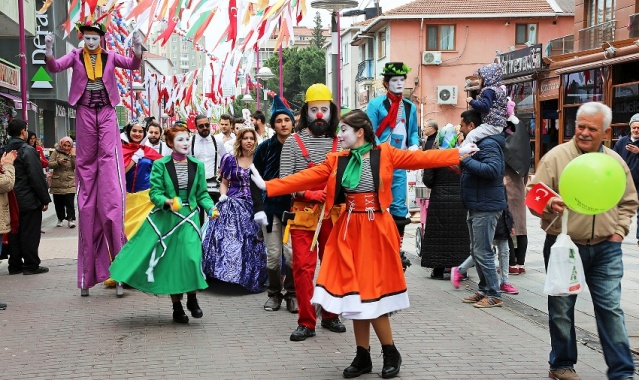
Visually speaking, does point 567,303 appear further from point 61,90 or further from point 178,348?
point 61,90

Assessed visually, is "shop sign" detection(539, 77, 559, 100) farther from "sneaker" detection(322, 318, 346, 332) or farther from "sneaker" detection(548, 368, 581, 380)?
"sneaker" detection(548, 368, 581, 380)

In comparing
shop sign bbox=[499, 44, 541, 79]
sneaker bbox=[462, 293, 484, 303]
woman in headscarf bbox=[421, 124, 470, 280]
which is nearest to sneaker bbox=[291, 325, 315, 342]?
sneaker bbox=[462, 293, 484, 303]

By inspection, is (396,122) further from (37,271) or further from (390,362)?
(37,271)

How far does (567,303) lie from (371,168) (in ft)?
5.15

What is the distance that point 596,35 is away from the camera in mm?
26469

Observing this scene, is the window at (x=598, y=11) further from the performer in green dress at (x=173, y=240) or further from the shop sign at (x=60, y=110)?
the shop sign at (x=60, y=110)

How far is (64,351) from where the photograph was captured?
21.6ft

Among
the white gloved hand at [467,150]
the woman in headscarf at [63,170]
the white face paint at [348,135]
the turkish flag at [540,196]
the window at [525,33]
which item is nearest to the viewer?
the turkish flag at [540,196]

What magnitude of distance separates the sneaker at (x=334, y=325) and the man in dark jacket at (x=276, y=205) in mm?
871

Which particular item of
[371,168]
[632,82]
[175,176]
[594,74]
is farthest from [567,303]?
[594,74]

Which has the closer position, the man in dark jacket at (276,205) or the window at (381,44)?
the man in dark jacket at (276,205)

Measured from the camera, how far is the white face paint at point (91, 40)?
8.94 meters

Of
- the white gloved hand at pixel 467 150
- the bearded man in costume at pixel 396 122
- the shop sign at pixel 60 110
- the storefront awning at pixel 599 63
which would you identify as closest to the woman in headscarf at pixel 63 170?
the bearded man in costume at pixel 396 122

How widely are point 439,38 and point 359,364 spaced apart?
41.9 m
